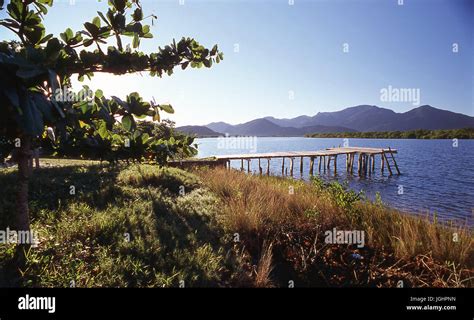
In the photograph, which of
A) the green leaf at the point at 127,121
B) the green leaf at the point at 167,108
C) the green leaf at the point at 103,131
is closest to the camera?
the green leaf at the point at 127,121

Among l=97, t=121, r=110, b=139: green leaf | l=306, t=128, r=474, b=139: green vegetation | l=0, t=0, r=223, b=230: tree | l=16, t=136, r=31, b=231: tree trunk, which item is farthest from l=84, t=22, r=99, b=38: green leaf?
l=306, t=128, r=474, b=139: green vegetation

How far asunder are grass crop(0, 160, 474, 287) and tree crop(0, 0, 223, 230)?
1185 millimetres

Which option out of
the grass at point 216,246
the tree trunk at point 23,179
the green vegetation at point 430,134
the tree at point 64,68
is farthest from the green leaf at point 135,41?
the green vegetation at point 430,134

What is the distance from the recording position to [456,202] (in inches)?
758

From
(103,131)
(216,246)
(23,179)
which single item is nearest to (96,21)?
(103,131)

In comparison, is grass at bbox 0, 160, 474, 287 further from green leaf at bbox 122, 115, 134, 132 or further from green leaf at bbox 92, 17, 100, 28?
green leaf at bbox 92, 17, 100, 28

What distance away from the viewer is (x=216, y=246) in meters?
5.52

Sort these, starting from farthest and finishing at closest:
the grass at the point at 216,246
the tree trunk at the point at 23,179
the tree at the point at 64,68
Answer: the grass at the point at 216,246 < the tree trunk at the point at 23,179 < the tree at the point at 64,68

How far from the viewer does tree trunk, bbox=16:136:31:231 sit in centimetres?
351

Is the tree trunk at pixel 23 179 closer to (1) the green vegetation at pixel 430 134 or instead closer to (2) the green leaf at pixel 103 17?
(2) the green leaf at pixel 103 17

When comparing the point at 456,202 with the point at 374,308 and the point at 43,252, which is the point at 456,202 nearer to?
the point at 374,308

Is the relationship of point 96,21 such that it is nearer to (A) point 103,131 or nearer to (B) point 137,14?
(B) point 137,14

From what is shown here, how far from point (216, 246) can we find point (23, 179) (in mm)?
3461

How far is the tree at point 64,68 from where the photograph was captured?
1854 millimetres
